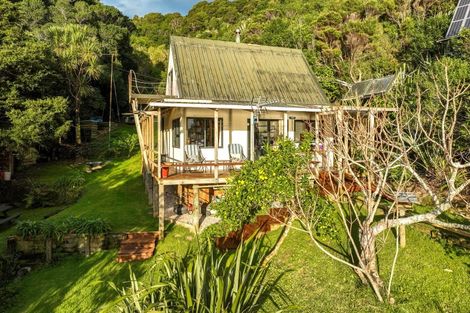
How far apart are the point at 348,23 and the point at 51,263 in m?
32.2

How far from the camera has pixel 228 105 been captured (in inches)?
522

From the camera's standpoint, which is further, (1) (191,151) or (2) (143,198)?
(2) (143,198)

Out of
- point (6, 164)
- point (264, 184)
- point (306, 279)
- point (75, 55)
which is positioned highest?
point (75, 55)

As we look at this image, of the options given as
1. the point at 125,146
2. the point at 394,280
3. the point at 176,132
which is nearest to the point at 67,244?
the point at 176,132

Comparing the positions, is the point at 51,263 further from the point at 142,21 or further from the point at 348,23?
the point at 142,21

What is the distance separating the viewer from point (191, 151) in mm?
15500

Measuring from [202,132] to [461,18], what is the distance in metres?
18.2

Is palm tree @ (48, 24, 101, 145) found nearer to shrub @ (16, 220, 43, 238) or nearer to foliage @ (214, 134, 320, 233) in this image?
shrub @ (16, 220, 43, 238)

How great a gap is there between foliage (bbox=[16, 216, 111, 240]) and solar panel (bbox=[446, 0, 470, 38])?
2263cm

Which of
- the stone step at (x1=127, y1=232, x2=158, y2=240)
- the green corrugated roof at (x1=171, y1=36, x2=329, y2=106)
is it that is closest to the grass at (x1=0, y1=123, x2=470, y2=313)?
the stone step at (x1=127, y1=232, x2=158, y2=240)

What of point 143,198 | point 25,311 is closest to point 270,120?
point 143,198

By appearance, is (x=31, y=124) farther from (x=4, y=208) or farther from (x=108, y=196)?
(x=108, y=196)

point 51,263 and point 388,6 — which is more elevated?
point 388,6

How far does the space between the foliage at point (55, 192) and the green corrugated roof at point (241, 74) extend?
9.60m
